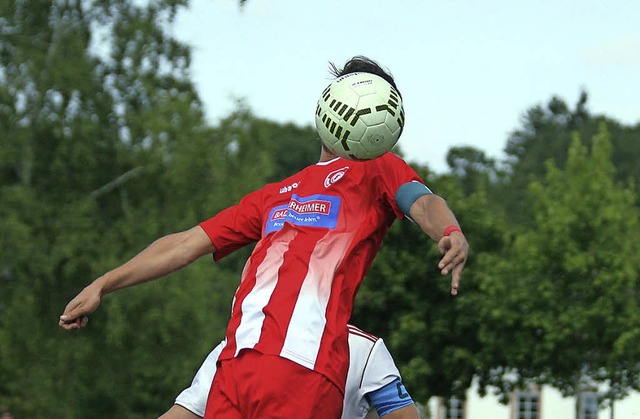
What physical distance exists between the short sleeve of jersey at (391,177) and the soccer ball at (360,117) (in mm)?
177

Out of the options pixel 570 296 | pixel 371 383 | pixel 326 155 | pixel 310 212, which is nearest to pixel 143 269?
pixel 310 212

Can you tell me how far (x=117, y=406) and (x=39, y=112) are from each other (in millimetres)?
10043

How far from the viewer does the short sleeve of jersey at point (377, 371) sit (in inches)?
229


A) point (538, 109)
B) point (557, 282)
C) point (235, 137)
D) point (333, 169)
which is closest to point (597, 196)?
point (557, 282)

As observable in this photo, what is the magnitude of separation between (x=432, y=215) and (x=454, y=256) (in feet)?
1.49

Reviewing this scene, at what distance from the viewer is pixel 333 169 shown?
5668 mm

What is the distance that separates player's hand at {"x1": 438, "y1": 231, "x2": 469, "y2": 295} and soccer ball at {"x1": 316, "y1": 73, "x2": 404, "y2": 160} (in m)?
0.64

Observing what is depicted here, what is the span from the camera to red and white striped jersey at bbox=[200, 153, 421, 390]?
538 cm

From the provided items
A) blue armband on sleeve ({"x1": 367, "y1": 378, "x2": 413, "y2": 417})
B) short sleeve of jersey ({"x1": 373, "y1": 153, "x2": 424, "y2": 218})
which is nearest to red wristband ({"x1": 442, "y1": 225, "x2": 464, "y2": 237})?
short sleeve of jersey ({"x1": 373, "y1": 153, "x2": 424, "y2": 218})

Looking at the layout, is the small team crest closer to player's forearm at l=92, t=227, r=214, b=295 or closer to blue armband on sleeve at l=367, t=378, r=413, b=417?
player's forearm at l=92, t=227, r=214, b=295

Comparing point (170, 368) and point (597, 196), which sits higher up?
point (597, 196)

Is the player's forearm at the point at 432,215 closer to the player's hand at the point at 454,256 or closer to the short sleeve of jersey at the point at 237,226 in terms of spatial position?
the player's hand at the point at 454,256

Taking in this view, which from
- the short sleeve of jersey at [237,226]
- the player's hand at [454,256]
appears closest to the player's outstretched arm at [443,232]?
the player's hand at [454,256]

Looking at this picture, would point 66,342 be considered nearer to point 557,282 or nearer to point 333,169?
point 557,282
